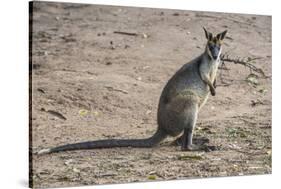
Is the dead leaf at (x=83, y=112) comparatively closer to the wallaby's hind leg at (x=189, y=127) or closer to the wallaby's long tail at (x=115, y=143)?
the wallaby's long tail at (x=115, y=143)

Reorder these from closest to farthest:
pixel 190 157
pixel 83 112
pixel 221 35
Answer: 1. pixel 83 112
2. pixel 190 157
3. pixel 221 35

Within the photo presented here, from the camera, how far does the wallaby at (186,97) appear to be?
3607 millimetres

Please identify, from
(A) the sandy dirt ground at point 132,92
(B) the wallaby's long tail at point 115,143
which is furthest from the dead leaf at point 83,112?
(B) the wallaby's long tail at point 115,143

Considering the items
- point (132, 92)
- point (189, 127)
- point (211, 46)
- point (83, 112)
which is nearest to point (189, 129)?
point (189, 127)

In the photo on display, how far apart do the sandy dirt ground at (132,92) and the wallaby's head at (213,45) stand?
0.04m

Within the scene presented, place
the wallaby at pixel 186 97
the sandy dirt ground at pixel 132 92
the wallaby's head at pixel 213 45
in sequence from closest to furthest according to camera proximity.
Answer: the sandy dirt ground at pixel 132 92 → the wallaby at pixel 186 97 → the wallaby's head at pixel 213 45

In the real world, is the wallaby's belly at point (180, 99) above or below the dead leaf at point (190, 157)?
above

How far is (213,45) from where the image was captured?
374 cm

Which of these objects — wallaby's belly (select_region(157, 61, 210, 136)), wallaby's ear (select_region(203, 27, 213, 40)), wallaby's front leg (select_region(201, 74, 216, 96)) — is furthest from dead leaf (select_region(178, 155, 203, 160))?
wallaby's ear (select_region(203, 27, 213, 40))

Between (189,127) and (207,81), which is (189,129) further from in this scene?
(207,81)

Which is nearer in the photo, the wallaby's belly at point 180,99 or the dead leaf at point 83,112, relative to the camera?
the dead leaf at point 83,112

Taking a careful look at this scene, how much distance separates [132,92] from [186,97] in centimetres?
38
